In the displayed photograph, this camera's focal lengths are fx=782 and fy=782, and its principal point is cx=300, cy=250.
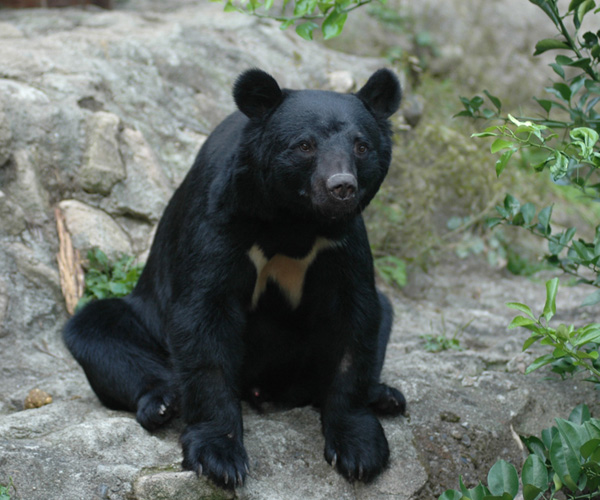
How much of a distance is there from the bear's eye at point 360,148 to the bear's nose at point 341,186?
300mm

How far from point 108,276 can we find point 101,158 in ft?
3.09

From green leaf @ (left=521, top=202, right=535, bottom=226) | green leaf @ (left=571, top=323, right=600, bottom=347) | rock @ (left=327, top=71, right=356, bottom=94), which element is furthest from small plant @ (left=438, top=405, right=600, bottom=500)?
rock @ (left=327, top=71, right=356, bottom=94)

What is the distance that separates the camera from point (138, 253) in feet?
19.0

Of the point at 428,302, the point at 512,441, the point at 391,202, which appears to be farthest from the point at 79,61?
the point at 512,441

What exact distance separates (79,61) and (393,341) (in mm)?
3393

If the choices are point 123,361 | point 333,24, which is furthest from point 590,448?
point 123,361

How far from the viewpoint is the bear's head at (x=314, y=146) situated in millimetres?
3410

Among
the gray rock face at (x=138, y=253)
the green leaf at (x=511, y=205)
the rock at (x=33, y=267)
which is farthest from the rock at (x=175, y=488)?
the rock at (x=33, y=267)

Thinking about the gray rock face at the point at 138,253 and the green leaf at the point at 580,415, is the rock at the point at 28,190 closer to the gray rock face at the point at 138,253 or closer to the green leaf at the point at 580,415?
the gray rock face at the point at 138,253

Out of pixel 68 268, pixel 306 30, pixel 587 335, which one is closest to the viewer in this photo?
pixel 587 335

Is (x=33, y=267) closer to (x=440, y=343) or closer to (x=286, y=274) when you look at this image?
(x=286, y=274)

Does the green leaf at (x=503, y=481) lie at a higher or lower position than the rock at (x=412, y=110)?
higher

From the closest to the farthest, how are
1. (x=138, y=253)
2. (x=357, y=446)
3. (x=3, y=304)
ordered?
(x=357, y=446)
(x=3, y=304)
(x=138, y=253)

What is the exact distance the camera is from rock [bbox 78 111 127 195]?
19.1 feet
